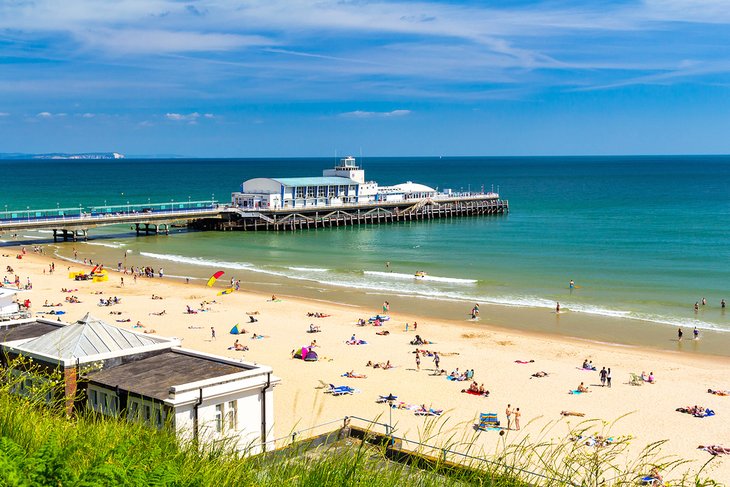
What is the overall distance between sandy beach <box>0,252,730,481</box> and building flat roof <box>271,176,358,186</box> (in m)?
42.6

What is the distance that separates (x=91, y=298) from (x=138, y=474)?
39218 mm

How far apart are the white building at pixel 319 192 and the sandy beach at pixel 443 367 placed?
41.0 metres

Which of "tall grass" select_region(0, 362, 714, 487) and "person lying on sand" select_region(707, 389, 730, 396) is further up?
"tall grass" select_region(0, 362, 714, 487)

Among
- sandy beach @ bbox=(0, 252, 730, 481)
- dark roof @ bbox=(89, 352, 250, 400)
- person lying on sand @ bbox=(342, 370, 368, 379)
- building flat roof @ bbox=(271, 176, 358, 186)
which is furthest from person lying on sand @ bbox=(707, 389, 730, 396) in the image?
building flat roof @ bbox=(271, 176, 358, 186)

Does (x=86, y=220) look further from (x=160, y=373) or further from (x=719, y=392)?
(x=719, y=392)

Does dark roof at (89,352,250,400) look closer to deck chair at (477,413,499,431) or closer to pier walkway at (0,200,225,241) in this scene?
deck chair at (477,413,499,431)

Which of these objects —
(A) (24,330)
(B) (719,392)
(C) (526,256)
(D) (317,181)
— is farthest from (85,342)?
A: (D) (317,181)

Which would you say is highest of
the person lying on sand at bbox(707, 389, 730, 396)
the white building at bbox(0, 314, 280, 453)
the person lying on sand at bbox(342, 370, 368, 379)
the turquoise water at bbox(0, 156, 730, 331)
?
the white building at bbox(0, 314, 280, 453)

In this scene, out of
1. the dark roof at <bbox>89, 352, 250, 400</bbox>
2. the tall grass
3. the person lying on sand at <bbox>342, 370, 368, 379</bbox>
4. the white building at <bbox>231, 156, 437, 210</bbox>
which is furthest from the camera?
the white building at <bbox>231, 156, 437, 210</bbox>

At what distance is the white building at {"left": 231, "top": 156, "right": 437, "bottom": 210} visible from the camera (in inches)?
3403

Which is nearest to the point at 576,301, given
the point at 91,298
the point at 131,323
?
the point at 131,323

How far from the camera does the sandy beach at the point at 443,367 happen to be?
2328 cm

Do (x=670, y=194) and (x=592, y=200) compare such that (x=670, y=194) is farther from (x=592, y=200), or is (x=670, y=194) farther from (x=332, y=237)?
(x=332, y=237)

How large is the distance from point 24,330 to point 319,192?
69.2m
